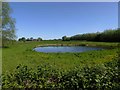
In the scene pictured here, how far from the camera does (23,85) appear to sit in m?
7.20

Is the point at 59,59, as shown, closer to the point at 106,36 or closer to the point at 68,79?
the point at 68,79

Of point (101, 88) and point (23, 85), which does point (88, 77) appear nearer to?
point (101, 88)

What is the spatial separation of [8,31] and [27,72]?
32516 mm

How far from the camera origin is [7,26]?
3916 centimetres

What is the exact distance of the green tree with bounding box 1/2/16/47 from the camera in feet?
124

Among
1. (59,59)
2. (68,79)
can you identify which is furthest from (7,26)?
(68,79)

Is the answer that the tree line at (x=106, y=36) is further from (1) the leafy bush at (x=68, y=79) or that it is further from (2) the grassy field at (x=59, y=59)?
(1) the leafy bush at (x=68, y=79)

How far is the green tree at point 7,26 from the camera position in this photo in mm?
37906

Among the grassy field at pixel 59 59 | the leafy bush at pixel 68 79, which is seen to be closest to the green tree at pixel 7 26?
the grassy field at pixel 59 59

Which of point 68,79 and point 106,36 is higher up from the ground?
point 106,36

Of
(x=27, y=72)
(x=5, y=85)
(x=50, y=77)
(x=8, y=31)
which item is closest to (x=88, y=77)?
(x=50, y=77)

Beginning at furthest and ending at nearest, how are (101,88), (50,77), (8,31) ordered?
(8,31), (50,77), (101,88)

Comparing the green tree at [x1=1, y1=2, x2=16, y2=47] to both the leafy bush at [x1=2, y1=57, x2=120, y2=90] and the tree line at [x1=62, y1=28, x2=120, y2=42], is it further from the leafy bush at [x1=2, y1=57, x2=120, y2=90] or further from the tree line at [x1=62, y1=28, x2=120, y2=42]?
the leafy bush at [x1=2, y1=57, x2=120, y2=90]

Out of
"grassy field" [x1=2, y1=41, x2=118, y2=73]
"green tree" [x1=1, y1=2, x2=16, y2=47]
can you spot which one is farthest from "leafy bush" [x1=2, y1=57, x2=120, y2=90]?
"green tree" [x1=1, y1=2, x2=16, y2=47]
